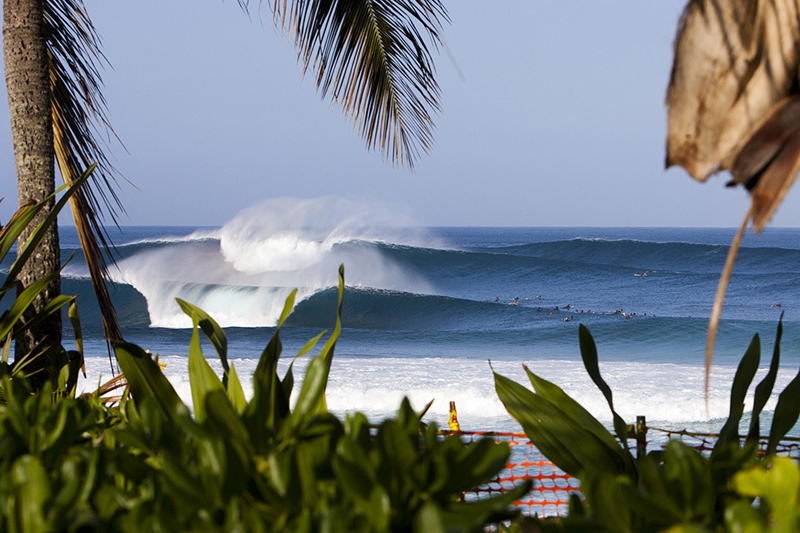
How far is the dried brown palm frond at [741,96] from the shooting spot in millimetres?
594

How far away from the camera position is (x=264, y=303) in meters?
16.0

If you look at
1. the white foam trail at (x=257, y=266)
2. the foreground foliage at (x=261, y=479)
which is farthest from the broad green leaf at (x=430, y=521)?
the white foam trail at (x=257, y=266)

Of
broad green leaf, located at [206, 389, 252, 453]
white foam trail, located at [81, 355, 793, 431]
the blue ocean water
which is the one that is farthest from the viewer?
the blue ocean water

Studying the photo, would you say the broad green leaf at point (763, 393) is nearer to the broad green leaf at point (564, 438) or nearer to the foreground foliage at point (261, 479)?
the broad green leaf at point (564, 438)

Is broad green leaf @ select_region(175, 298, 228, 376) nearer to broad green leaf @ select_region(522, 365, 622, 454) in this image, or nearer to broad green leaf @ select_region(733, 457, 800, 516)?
broad green leaf @ select_region(522, 365, 622, 454)

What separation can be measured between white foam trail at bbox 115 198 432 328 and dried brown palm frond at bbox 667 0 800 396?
1511 cm

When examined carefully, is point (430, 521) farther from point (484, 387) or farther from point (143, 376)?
point (484, 387)

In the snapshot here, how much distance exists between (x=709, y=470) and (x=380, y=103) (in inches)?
134

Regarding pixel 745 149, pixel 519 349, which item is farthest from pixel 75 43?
pixel 519 349

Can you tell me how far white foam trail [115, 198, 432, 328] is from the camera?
52.9 feet

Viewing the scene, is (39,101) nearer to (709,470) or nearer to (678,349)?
(709,470)

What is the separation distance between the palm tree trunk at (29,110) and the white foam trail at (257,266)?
1271 cm

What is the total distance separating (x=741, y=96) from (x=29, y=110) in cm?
287

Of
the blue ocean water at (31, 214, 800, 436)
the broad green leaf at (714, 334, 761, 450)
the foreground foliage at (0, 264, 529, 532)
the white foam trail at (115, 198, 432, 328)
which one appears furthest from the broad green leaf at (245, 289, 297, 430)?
the white foam trail at (115, 198, 432, 328)
